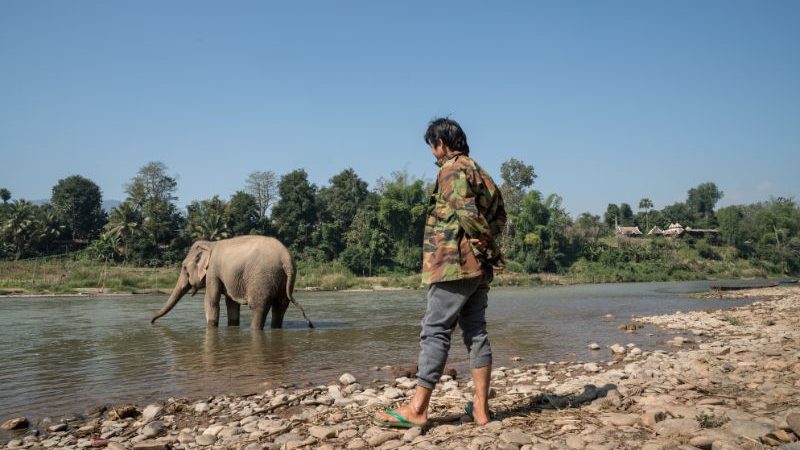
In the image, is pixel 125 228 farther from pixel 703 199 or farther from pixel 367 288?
pixel 703 199

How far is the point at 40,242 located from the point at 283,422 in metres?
63.8

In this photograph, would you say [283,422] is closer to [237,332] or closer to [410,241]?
[237,332]

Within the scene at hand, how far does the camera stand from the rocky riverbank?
10.7ft

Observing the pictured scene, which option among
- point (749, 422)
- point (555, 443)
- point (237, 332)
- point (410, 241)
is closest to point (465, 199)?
point (555, 443)

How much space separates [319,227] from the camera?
204 feet

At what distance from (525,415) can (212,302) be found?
382 inches

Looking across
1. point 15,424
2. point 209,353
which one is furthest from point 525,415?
point 209,353

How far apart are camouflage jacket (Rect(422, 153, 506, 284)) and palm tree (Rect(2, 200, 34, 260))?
62229 mm

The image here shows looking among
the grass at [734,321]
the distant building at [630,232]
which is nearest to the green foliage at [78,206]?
the grass at [734,321]

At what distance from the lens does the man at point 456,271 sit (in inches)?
141

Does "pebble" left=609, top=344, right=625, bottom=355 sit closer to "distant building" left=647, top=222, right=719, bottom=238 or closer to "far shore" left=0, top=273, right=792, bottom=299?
"far shore" left=0, top=273, right=792, bottom=299

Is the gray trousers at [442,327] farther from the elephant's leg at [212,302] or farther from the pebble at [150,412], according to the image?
the elephant's leg at [212,302]

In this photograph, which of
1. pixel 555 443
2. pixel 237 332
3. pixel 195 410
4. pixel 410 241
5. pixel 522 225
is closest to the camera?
pixel 555 443

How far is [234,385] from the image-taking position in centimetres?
620
